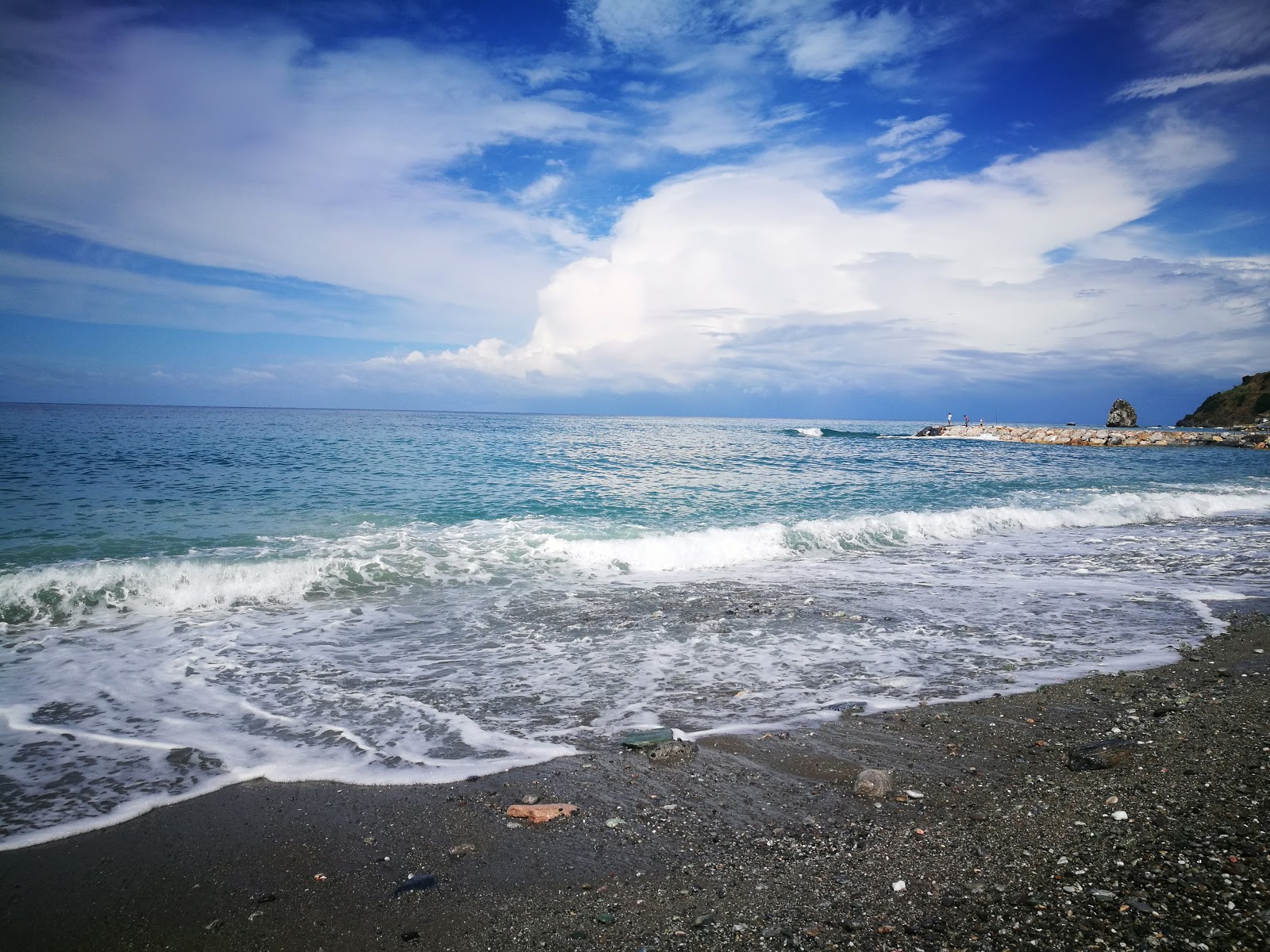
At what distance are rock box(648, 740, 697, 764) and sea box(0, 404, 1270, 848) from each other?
1.11ft

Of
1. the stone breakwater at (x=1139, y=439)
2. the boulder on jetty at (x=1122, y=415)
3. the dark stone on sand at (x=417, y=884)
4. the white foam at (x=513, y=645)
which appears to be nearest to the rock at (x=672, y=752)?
the white foam at (x=513, y=645)

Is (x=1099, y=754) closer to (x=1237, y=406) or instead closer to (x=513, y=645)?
(x=513, y=645)

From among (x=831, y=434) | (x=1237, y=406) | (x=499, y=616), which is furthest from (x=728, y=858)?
(x=1237, y=406)

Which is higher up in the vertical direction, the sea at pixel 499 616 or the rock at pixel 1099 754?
the rock at pixel 1099 754

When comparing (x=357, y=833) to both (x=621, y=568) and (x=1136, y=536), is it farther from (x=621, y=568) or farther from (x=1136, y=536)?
(x=1136, y=536)

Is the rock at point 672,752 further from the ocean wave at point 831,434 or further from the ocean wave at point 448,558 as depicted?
the ocean wave at point 831,434

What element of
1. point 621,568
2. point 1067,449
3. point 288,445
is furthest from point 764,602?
point 1067,449

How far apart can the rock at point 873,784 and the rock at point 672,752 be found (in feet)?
4.09

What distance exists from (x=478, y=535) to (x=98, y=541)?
7696 millimetres

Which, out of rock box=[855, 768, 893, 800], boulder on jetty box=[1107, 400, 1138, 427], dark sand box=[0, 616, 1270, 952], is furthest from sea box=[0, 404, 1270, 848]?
boulder on jetty box=[1107, 400, 1138, 427]

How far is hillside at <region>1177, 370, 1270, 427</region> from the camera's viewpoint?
101188mm

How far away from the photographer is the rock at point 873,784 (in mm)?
4102

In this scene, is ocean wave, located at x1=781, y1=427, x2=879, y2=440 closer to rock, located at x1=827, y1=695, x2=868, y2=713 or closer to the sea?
A: the sea

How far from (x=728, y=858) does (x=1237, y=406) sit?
150202 millimetres
